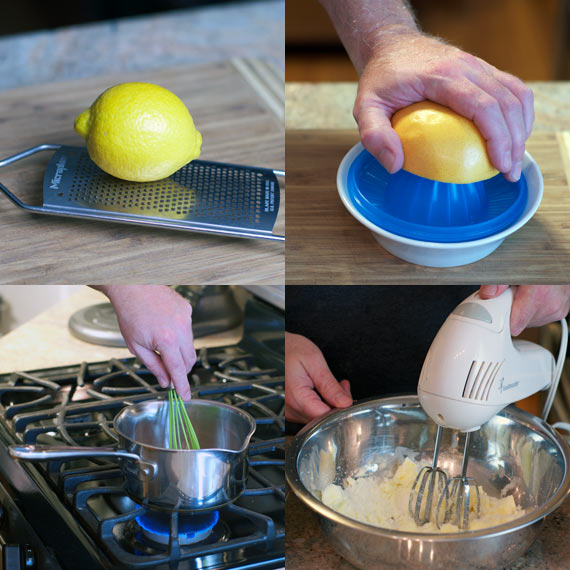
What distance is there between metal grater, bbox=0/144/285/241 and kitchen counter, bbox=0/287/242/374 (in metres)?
0.05

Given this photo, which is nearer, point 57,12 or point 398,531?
point 398,531

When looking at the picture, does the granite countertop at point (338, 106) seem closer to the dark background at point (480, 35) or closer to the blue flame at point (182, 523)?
the blue flame at point (182, 523)

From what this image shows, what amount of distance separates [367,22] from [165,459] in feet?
1.10

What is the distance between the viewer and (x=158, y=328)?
474 mm

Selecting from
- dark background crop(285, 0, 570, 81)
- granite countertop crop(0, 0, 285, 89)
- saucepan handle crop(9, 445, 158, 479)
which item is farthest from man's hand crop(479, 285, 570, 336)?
dark background crop(285, 0, 570, 81)

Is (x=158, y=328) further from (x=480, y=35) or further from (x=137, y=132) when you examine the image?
(x=480, y=35)

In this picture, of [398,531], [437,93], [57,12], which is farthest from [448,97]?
[57,12]

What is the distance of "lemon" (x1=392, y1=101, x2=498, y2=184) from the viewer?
1.40 ft

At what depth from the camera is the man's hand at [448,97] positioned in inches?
17.1

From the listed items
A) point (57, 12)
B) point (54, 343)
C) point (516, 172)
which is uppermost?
point (516, 172)

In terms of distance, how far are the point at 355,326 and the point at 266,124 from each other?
22 cm

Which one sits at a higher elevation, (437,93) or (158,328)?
(437,93)

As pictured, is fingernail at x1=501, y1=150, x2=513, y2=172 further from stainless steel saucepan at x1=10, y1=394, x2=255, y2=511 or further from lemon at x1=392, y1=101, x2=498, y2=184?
stainless steel saucepan at x1=10, y1=394, x2=255, y2=511

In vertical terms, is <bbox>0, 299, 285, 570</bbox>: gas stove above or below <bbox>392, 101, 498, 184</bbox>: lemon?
below
